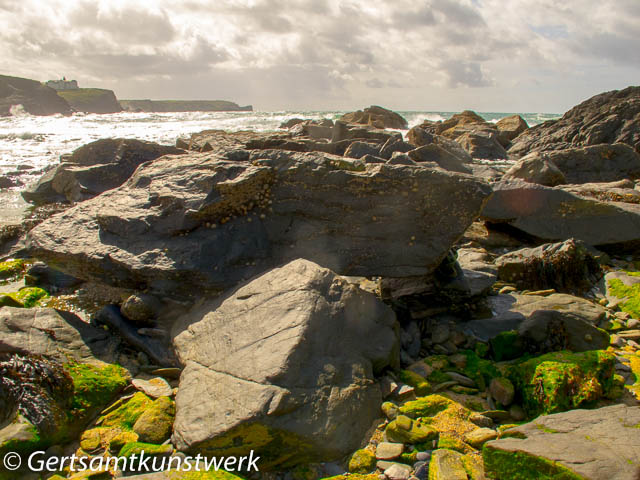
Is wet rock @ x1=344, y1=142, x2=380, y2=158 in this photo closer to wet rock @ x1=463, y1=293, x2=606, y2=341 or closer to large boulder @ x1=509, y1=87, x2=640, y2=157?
wet rock @ x1=463, y1=293, x2=606, y2=341

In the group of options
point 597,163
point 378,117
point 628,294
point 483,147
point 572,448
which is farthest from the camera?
point 378,117

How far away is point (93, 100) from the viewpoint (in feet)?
349

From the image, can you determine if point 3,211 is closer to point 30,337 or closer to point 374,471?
point 30,337

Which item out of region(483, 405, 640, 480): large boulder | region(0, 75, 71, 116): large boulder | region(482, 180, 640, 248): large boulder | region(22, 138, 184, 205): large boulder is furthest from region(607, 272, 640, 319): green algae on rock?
region(0, 75, 71, 116): large boulder

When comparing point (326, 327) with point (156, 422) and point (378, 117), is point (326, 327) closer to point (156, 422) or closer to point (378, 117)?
point (156, 422)

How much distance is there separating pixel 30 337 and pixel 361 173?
377cm

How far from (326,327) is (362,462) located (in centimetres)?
109

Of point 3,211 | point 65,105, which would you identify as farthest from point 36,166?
point 65,105

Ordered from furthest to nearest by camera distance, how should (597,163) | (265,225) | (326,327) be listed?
1. (597,163)
2. (265,225)
3. (326,327)

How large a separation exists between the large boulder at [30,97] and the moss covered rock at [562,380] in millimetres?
93151

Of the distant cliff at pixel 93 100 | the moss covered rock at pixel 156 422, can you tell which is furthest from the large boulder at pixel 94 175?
the distant cliff at pixel 93 100

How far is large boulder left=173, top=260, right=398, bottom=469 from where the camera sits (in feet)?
9.25

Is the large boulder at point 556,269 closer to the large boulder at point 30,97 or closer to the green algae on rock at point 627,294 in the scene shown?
the green algae on rock at point 627,294

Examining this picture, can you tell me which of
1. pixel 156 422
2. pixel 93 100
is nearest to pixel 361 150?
pixel 156 422
